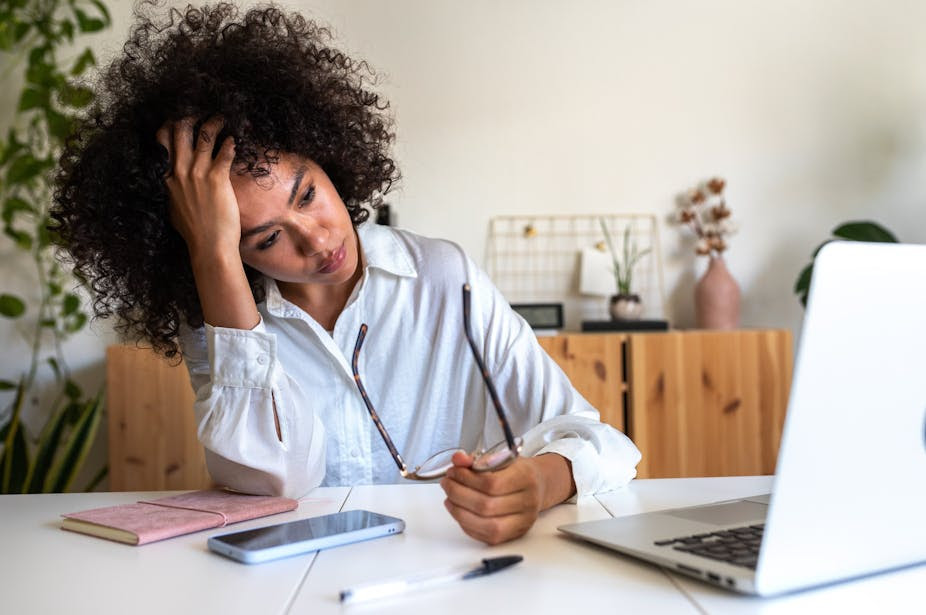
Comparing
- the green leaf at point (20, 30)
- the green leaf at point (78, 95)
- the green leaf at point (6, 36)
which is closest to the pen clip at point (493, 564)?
the green leaf at point (78, 95)

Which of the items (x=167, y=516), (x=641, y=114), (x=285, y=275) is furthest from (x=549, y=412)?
(x=641, y=114)

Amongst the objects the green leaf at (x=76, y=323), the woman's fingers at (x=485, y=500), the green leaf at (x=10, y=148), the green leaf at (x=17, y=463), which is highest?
the green leaf at (x=10, y=148)

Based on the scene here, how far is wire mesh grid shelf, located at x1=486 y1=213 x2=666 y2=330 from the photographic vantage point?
3076 mm

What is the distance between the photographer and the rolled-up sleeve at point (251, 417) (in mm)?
1252

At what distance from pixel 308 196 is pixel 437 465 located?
64cm

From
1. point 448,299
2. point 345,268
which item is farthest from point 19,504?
point 448,299

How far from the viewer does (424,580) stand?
2.42 feet

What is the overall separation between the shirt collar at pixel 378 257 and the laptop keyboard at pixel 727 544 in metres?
0.87

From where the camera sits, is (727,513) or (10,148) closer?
(727,513)

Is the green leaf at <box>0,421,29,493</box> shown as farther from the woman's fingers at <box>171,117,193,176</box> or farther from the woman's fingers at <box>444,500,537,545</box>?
the woman's fingers at <box>444,500,537,545</box>

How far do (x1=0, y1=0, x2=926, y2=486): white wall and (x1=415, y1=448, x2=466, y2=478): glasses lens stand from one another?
2.19 metres

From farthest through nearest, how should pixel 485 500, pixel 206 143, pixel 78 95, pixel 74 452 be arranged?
1. pixel 74 452
2. pixel 78 95
3. pixel 206 143
4. pixel 485 500

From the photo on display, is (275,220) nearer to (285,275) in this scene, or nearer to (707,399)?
(285,275)

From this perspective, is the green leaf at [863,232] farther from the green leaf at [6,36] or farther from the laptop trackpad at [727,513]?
the green leaf at [6,36]
